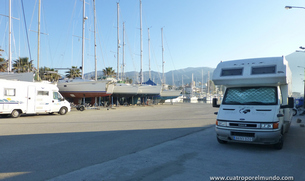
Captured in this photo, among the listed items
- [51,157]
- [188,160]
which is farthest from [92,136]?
[188,160]

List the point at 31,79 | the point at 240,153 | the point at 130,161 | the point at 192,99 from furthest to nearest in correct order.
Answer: the point at 192,99, the point at 31,79, the point at 240,153, the point at 130,161

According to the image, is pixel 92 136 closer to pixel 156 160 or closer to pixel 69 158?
pixel 69 158

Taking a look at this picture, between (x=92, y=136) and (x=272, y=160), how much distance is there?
6543 millimetres

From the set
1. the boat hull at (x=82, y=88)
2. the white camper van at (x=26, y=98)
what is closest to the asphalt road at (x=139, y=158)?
the white camper van at (x=26, y=98)

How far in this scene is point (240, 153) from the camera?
6.86m

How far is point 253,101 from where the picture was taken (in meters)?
7.77

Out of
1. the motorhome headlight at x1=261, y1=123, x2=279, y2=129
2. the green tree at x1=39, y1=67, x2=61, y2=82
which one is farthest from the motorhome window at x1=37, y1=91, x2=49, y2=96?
the motorhome headlight at x1=261, y1=123, x2=279, y2=129

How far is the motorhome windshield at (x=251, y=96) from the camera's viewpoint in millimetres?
7646

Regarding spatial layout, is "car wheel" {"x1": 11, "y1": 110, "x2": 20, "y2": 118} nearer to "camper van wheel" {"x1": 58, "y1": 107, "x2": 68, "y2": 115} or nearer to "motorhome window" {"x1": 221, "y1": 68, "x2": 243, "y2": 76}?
"camper van wheel" {"x1": 58, "y1": 107, "x2": 68, "y2": 115}

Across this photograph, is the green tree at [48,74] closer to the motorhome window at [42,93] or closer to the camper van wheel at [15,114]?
the motorhome window at [42,93]

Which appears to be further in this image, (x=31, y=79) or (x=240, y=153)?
(x=31, y=79)

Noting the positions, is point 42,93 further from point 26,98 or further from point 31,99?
point 26,98

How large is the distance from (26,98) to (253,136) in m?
15.9

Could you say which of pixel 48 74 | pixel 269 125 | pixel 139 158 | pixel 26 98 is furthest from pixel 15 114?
pixel 48 74
